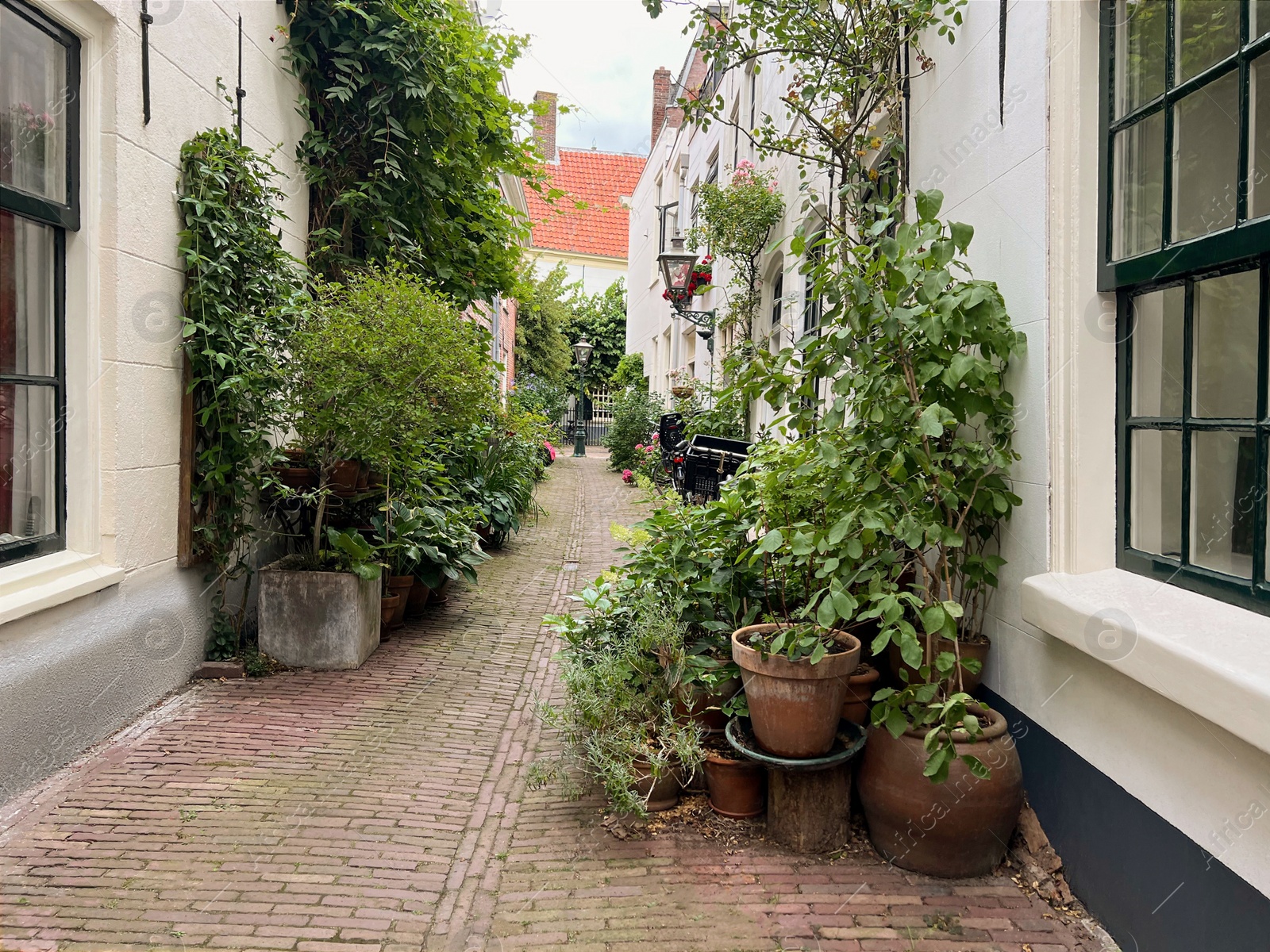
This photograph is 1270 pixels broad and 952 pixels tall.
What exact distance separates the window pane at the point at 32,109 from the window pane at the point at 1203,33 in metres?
4.19

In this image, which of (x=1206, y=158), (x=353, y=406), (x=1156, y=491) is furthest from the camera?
(x=353, y=406)

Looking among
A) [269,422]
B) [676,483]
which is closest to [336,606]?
[269,422]

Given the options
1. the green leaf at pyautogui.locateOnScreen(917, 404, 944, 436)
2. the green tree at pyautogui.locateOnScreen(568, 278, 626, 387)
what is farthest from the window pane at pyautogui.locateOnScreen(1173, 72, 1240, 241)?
the green tree at pyautogui.locateOnScreen(568, 278, 626, 387)

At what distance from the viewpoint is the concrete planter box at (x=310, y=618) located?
499 centimetres

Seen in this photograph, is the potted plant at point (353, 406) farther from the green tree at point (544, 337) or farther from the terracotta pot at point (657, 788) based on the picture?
the green tree at point (544, 337)

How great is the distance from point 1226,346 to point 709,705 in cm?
228

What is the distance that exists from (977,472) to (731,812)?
5.36 feet

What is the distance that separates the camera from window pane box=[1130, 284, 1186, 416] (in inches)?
102

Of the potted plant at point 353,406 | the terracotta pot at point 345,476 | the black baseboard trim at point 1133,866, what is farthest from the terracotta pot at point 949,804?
the terracotta pot at point 345,476

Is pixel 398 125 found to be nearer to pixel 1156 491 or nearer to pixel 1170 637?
pixel 1156 491

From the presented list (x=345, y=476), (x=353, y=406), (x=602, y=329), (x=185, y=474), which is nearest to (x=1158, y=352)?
(x=353, y=406)

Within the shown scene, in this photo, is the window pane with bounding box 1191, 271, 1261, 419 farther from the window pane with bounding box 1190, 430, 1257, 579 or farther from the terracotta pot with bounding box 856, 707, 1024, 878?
the terracotta pot with bounding box 856, 707, 1024, 878

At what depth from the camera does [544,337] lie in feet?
72.3

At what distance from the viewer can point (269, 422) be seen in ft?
16.1
